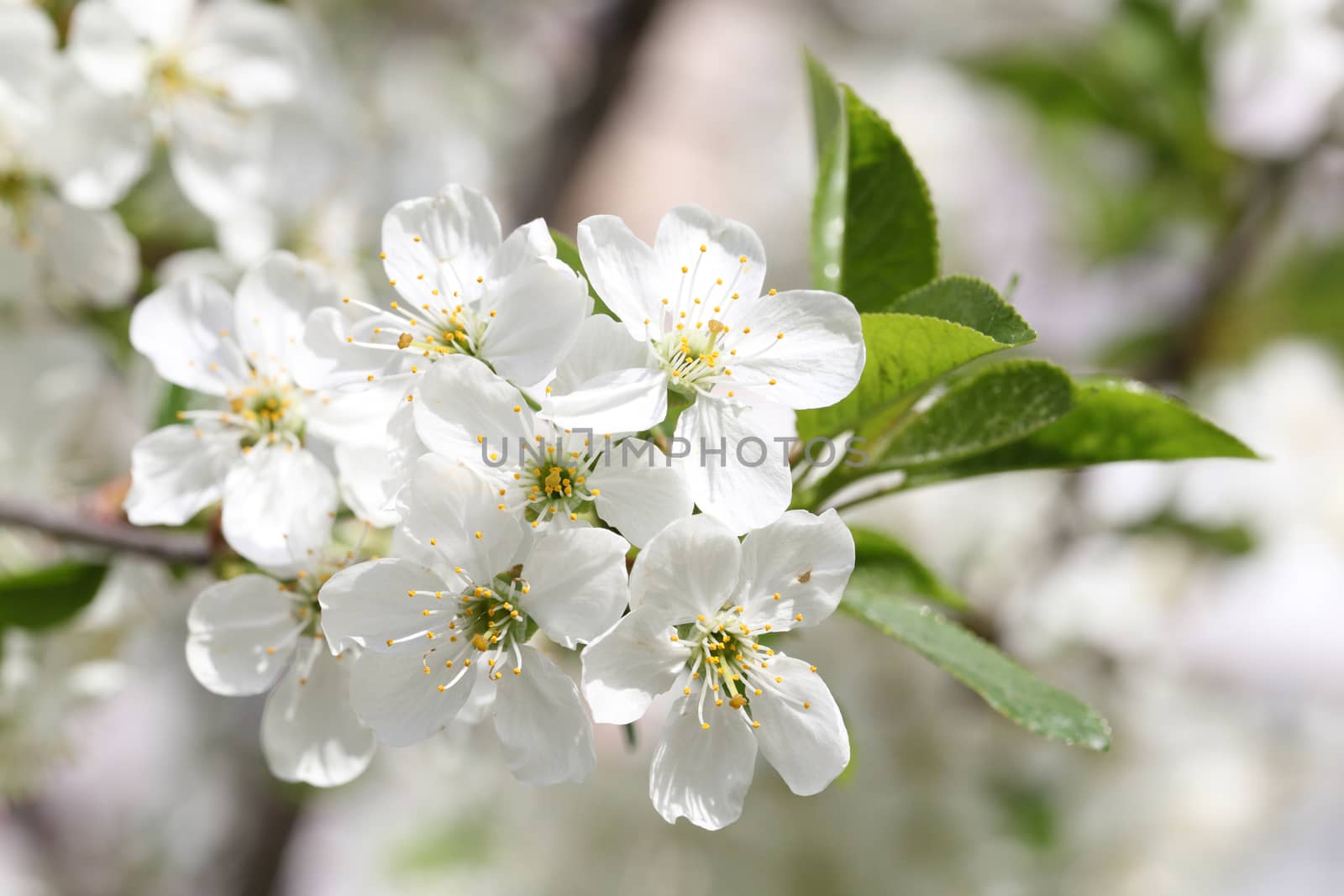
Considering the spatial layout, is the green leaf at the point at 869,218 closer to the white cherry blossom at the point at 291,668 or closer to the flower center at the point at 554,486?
the flower center at the point at 554,486

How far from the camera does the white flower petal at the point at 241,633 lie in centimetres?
52

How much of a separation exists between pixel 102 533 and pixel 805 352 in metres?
0.43

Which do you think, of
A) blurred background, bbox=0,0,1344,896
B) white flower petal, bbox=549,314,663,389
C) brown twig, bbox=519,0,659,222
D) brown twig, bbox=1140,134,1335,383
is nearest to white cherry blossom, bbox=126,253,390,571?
white flower petal, bbox=549,314,663,389

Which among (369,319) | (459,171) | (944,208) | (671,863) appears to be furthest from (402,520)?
(944,208)

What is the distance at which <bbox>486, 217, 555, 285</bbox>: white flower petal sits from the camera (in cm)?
47

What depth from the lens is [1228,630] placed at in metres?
1.93

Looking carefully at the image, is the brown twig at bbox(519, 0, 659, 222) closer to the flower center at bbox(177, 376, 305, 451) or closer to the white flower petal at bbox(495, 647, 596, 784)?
the flower center at bbox(177, 376, 305, 451)

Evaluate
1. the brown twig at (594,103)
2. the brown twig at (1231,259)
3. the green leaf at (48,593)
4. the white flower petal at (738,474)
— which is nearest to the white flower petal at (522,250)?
the white flower petal at (738,474)

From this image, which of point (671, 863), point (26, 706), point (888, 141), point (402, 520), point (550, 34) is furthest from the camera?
point (550, 34)

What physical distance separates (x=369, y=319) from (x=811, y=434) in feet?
0.71

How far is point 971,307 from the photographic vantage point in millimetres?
472

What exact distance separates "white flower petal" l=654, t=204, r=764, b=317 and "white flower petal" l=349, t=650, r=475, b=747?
20 centimetres

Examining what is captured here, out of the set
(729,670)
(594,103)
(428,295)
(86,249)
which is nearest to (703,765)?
(729,670)

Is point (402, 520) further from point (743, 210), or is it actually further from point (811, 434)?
point (743, 210)
